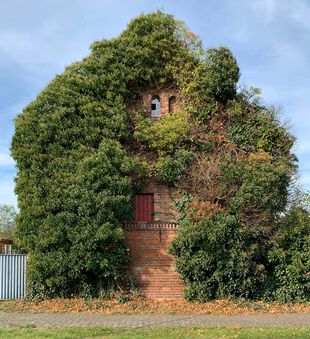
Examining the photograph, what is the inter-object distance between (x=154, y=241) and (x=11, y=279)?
17.4 feet

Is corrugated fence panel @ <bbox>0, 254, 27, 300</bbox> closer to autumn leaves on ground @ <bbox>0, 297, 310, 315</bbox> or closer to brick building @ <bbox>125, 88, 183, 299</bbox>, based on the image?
autumn leaves on ground @ <bbox>0, 297, 310, 315</bbox>

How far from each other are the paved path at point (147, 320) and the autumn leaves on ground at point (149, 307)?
699 millimetres

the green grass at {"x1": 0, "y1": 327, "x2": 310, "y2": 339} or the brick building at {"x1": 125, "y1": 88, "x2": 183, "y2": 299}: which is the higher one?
the brick building at {"x1": 125, "y1": 88, "x2": 183, "y2": 299}

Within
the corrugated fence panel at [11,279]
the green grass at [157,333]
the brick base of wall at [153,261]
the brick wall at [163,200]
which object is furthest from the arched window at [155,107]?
the green grass at [157,333]

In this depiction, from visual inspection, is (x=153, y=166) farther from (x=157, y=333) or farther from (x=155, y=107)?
(x=157, y=333)

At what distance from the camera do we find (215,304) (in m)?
15.8

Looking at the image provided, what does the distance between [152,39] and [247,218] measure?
7754 millimetres

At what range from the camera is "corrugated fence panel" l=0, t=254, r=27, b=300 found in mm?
17250

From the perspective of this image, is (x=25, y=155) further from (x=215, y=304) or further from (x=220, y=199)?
(x=215, y=304)

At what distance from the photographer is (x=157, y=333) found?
11047mm

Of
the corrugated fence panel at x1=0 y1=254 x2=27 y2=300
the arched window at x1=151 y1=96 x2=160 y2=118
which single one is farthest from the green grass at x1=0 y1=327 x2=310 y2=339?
the arched window at x1=151 y1=96 x2=160 y2=118

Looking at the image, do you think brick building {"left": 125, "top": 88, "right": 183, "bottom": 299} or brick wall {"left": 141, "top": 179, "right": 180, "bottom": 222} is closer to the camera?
brick building {"left": 125, "top": 88, "right": 183, "bottom": 299}

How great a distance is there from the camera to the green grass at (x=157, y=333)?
420 inches

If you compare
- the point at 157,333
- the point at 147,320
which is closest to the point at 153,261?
the point at 147,320
